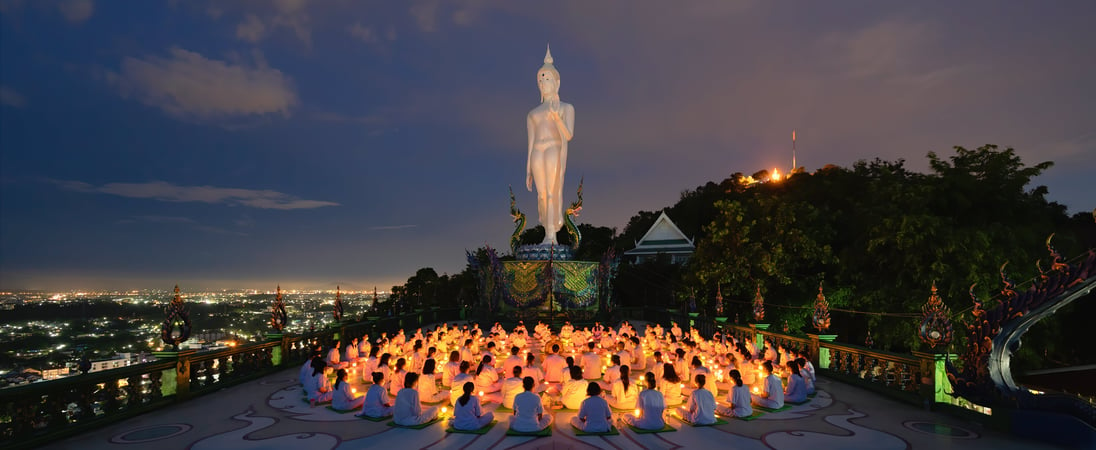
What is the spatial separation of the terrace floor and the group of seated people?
268 mm

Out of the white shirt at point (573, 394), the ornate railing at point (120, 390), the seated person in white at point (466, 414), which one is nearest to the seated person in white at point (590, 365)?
the white shirt at point (573, 394)

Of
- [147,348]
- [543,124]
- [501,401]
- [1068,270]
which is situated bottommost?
[501,401]

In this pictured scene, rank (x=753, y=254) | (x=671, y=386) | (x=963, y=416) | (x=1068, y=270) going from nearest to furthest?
(x=1068, y=270) < (x=963, y=416) < (x=671, y=386) < (x=753, y=254)

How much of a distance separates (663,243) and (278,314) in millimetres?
37508

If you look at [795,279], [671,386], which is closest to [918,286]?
[795,279]

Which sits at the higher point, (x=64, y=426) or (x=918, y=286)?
(x=918, y=286)

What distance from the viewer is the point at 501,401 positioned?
11508 millimetres

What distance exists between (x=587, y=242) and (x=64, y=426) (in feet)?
123

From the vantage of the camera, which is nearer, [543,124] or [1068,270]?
[1068,270]

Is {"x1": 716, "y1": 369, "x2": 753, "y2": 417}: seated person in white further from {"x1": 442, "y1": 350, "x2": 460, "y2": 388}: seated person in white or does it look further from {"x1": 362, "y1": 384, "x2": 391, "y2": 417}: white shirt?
{"x1": 362, "y1": 384, "x2": 391, "y2": 417}: white shirt

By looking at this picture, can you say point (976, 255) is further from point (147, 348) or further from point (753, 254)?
point (147, 348)

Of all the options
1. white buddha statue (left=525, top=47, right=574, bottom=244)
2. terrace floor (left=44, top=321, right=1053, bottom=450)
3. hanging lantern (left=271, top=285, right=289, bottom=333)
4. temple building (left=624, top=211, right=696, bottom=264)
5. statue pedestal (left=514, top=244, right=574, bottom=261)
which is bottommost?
terrace floor (left=44, top=321, right=1053, bottom=450)

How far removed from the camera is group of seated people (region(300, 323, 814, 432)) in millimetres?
9211

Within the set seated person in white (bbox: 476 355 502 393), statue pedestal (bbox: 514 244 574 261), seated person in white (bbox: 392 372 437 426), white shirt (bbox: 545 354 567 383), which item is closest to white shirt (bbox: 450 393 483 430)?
seated person in white (bbox: 392 372 437 426)
